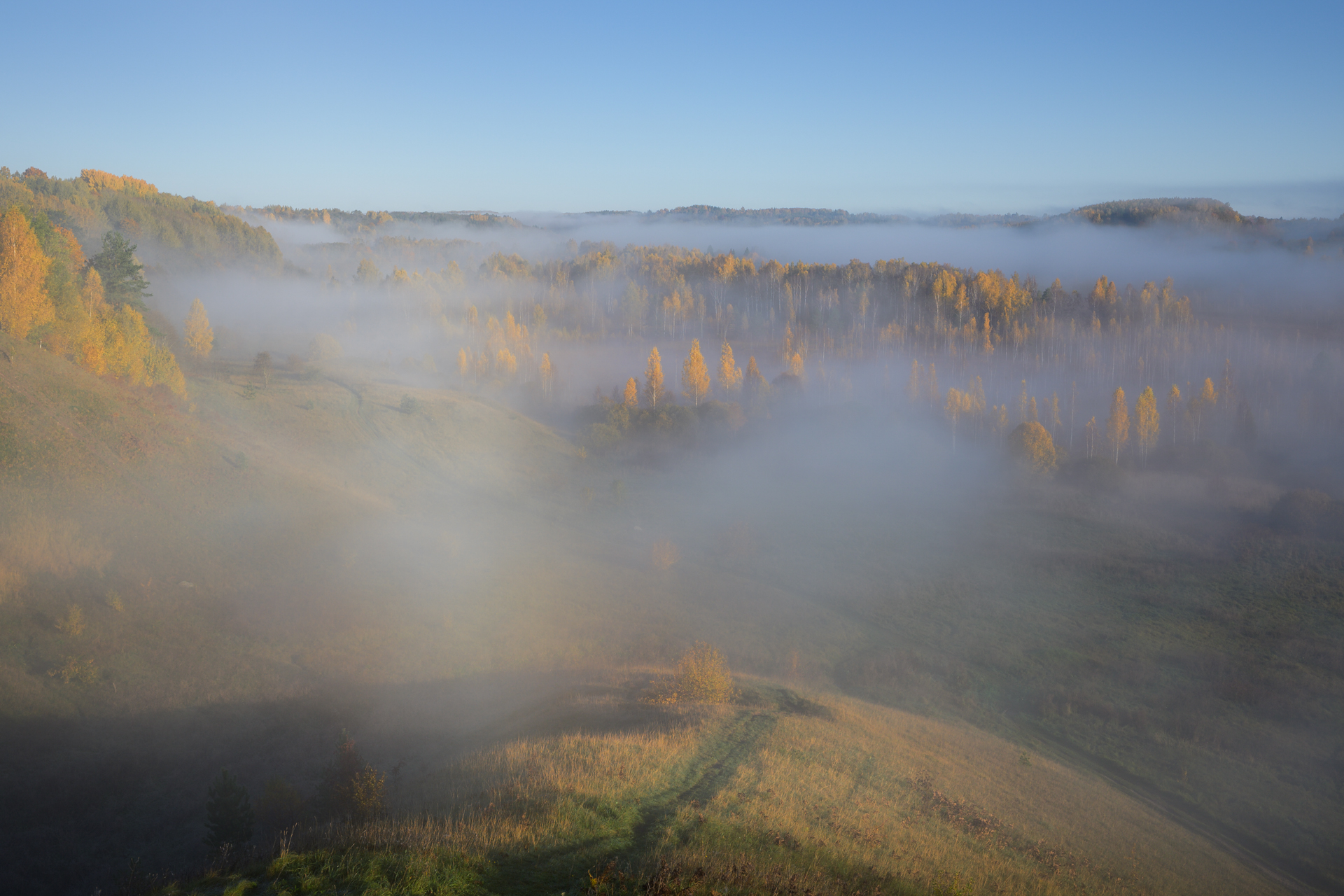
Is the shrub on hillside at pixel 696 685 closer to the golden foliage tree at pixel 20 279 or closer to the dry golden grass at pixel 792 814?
the dry golden grass at pixel 792 814

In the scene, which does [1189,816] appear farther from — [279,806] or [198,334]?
[198,334]

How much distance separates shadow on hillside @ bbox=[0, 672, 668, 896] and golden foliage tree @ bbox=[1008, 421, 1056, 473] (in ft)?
294

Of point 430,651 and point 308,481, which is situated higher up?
point 308,481

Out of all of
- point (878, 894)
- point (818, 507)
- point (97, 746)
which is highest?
point (878, 894)

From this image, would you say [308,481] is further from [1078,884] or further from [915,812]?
[1078,884]

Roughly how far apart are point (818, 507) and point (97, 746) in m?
77.8

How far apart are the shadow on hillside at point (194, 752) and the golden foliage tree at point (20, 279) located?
145 feet

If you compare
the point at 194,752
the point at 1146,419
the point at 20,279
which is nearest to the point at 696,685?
the point at 194,752

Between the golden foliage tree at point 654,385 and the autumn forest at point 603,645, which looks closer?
the autumn forest at point 603,645

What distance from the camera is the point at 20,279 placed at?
5728 cm

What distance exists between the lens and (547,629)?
50469 millimetres

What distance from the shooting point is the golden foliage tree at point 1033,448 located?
106 meters

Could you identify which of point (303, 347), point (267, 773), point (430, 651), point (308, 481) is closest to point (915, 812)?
point (267, 773)

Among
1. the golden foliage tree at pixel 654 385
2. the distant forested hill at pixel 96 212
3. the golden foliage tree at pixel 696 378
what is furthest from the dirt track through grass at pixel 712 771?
the distant forested hill at pixel 96 212
